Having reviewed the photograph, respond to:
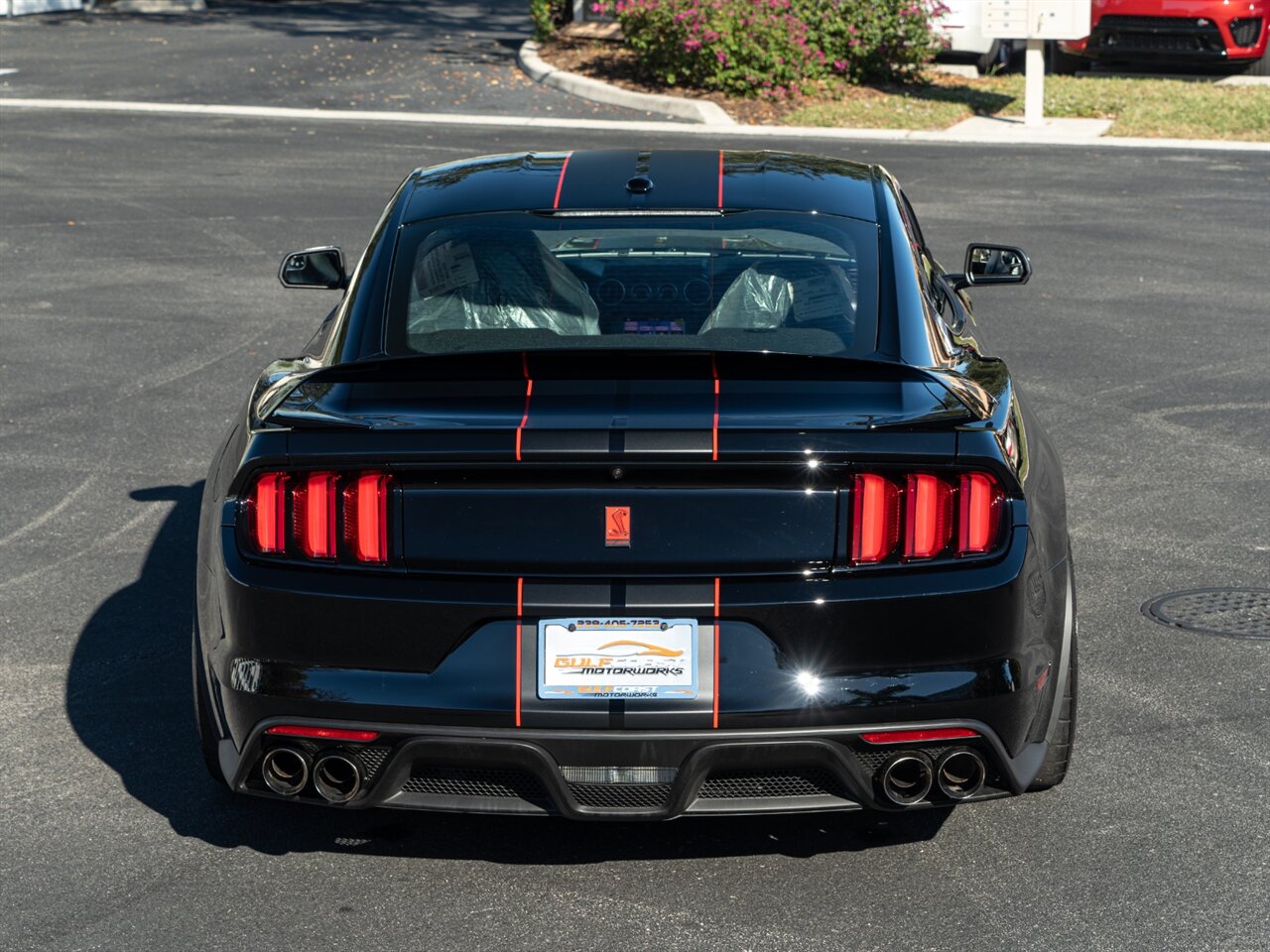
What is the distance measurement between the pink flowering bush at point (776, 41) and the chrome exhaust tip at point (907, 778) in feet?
64.2

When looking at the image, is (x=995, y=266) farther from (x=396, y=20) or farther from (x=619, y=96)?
(x=396, y=20)

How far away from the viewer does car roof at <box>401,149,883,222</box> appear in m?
5.07

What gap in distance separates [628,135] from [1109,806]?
16.9 meters

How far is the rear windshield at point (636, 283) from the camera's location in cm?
459

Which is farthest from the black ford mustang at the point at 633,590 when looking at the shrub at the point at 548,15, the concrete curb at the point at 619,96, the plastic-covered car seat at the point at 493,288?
the shrub at the point at 548,15

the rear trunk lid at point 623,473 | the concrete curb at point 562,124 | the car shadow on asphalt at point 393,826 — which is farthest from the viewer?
the concrete curb at point 562,124

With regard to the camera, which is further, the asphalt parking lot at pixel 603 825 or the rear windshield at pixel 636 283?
the rear windshield at pixel 636 283

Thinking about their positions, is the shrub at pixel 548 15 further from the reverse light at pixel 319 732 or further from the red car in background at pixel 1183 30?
the reverse light at pixel 319 732

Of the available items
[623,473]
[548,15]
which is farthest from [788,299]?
[548,15]

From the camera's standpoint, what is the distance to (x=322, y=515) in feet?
13.0

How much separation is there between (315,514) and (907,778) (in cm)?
142

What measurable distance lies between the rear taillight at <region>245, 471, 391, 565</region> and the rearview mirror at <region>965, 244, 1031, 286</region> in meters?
3.10

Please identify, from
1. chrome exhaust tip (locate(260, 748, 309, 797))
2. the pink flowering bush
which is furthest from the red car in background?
chrome exhaust tip (locate(260, 748, 309, 797))

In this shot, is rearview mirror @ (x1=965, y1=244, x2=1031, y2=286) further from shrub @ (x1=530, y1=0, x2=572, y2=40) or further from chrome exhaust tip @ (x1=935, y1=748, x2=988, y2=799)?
shrub @ (x1=530, y1=0, x2=572, y2=40)
